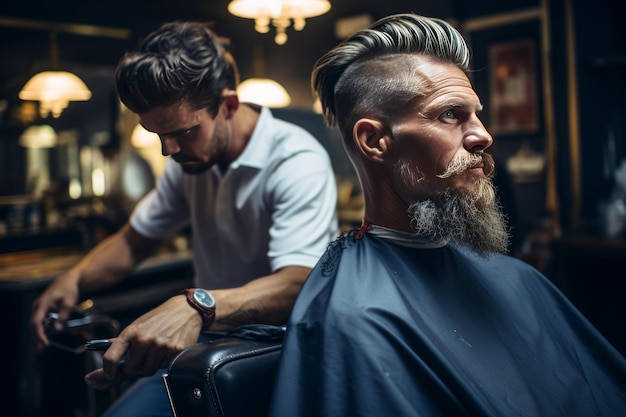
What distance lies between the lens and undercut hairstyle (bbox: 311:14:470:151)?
138cm

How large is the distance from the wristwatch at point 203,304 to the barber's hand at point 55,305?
654mm

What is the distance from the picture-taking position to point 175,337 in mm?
1417

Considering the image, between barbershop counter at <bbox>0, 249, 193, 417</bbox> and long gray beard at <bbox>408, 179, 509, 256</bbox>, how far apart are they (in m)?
1.94

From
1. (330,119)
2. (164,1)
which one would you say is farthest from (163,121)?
(164,1)

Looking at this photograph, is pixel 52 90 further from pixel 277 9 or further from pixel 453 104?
pixel 453 104

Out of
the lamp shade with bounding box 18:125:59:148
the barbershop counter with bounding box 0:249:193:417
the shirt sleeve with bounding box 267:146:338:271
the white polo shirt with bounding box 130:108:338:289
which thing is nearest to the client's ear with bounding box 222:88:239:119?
the white polo shirt with bounding box 130:108:338:289

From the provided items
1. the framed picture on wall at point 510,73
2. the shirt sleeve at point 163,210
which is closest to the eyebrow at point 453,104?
the shirt sleeve at point 163,210

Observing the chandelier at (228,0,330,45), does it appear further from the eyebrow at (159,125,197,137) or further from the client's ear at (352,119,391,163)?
the client's ear at (352,119,391,163)

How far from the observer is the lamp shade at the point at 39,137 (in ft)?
17.1

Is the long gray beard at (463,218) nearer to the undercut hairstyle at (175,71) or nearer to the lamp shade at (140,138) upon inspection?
the undercut hairstyle at (175,71)

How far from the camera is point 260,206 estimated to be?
1.98 m

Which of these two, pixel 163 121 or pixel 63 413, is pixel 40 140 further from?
pixel 163 121

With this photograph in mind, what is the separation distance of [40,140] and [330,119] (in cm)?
436

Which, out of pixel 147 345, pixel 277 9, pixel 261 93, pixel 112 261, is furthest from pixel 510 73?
pixel 147 345
